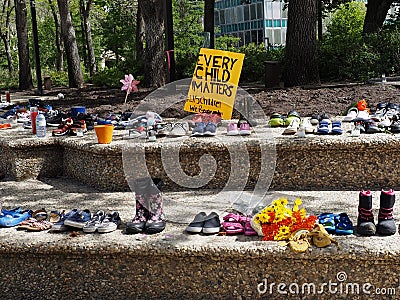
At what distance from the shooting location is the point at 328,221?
3.90 m

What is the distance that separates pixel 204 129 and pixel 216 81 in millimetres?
666

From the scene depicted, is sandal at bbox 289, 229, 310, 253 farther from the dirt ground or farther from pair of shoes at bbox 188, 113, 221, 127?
the dirt ground

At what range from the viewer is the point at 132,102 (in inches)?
355

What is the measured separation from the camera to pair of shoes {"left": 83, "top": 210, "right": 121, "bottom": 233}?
4074 millimetres

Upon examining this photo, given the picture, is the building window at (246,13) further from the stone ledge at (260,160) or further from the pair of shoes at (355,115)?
the stone ledge at (260,160)

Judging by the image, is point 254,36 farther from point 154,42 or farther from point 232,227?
point 232,227

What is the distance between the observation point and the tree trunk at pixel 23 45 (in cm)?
2005

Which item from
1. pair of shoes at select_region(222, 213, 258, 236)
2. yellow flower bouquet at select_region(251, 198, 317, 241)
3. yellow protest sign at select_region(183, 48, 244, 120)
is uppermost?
yellow protest sign at select_region(183, 48, 244, 120)

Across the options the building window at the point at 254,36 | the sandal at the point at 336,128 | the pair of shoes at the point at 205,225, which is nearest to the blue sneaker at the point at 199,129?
the sandal at the point at 336,128

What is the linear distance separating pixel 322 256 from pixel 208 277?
0.75 metres

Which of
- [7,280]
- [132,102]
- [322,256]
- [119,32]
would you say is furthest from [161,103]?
[119,32]

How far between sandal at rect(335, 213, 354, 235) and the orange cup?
2383 mm

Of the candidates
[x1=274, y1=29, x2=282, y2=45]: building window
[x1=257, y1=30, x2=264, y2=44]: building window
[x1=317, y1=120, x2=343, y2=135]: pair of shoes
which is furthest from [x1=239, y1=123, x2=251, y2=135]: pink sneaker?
[x1=257, y1=30, x2=264, y2=44]: building window

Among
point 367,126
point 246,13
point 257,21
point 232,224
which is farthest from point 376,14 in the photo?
point 246,13
